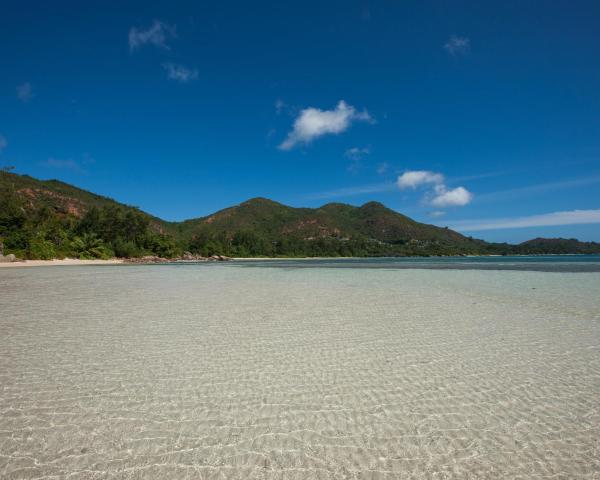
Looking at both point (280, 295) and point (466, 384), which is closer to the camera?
point (466, 384)

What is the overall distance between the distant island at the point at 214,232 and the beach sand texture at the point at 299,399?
51.0 meters

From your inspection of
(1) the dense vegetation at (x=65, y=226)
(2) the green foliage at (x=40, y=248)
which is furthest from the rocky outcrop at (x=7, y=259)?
(2) the green foliage at (x=40, y=248)

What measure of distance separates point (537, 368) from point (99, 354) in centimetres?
644

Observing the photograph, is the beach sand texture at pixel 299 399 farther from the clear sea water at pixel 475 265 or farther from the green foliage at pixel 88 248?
the green foliage at pixel 88 248

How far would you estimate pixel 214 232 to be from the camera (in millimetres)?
131250

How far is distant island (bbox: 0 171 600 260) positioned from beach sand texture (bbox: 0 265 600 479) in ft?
167

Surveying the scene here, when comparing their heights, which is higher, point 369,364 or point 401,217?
point 401,217

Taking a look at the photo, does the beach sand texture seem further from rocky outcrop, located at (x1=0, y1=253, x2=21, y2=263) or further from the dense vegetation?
the dense vegetation

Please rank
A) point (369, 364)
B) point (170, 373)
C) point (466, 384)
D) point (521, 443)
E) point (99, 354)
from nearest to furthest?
point (521, 443)
point (466, 384)
point (170, 373)
point (369, 364)
point (99, 354)

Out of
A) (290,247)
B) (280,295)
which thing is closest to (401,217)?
(290,247)

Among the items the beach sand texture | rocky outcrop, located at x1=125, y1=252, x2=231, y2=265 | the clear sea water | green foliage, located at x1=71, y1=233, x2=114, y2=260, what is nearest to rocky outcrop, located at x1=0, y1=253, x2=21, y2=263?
green foliage, located at x1=71, y1=233, x2=114, y2=260

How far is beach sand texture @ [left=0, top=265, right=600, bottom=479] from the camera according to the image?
254 centimetres

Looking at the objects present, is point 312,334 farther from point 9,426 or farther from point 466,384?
point 9,426

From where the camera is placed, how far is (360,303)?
10578mm
